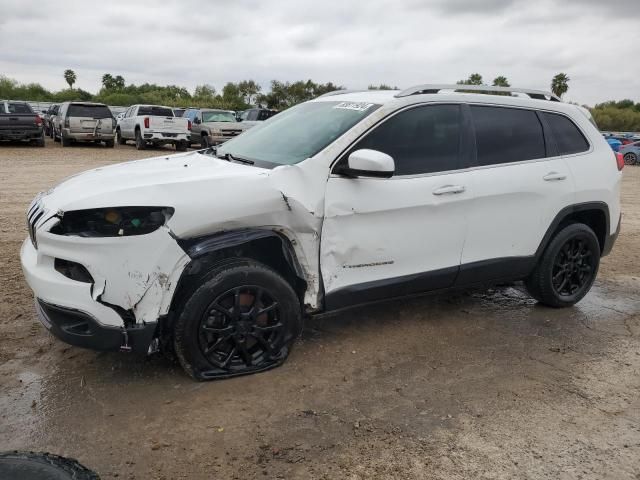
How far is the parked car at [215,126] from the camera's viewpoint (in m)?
20.8

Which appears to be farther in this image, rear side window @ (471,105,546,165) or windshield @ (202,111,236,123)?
windshield @ (202,111,236,123)

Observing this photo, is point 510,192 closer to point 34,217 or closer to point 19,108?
point 34,217

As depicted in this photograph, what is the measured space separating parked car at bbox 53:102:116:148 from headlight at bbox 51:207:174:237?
61.8ft

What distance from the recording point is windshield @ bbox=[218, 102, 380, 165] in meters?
3.71

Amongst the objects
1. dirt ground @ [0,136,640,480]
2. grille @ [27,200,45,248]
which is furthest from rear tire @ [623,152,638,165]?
grille @ [27,200,45,248]

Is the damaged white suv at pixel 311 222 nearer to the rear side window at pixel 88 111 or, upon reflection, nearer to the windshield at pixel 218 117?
the windshield at pixel 218 117

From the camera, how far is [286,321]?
3477mm

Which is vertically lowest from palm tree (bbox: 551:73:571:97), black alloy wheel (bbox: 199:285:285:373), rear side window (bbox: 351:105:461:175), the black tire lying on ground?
the black tire lying on ground

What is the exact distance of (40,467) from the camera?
2469mm

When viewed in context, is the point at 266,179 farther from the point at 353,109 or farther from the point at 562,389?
the point at 562,389

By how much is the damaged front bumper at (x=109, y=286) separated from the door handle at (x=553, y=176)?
9.73 ft

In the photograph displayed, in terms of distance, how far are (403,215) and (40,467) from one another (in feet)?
8.23

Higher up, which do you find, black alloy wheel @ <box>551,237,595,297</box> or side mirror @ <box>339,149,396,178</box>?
side mirror @ <box>339,149,396,178</box>

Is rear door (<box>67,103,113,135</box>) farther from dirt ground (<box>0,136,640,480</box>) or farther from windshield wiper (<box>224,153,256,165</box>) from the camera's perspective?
windshield wiper (<box>224,153,256,165</box>)
